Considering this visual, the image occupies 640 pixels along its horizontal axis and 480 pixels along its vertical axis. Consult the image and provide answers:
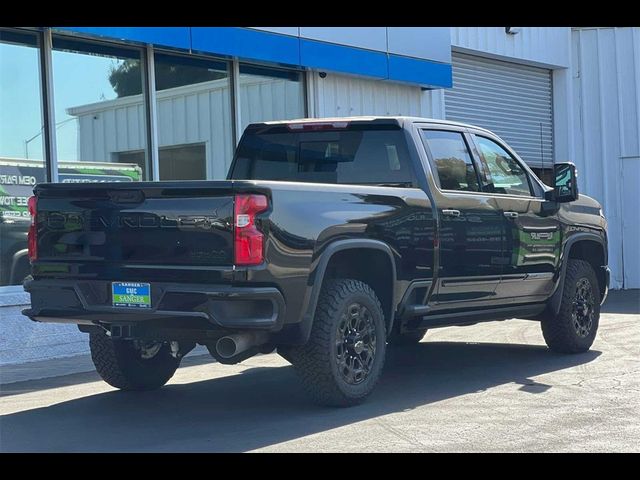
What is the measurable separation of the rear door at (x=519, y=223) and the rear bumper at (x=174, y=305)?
9.29 feet

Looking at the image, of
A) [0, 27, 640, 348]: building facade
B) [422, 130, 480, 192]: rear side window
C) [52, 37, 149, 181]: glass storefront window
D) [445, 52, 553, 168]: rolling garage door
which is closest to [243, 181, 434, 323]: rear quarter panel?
[422, 130, 480, 192]: rear side window

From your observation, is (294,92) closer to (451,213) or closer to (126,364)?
(451,213)

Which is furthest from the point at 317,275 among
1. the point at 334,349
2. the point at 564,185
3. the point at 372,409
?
the point at 564,185

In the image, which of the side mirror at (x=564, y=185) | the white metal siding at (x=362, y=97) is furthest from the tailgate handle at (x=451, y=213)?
the white metal siding at (x=362, y=97)

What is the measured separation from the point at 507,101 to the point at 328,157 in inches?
451

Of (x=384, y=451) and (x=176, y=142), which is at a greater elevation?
(x=176, y=142)

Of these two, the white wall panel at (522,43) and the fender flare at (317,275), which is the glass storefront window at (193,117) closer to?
the white wall panel at (522,43)

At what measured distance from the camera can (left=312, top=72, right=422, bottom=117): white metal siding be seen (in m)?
14.2

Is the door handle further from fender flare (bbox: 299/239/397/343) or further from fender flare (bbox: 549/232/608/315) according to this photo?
fender flare (bbox: 549/232/608/315)

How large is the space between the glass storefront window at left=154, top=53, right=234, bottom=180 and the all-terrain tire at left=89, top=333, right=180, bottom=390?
464cm

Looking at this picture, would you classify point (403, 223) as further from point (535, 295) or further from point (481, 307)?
point (535, 295)

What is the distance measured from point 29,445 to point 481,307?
3.84 meters
